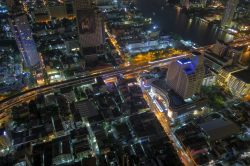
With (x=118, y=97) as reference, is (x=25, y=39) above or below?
above

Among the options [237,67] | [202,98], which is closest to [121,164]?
[202,98]

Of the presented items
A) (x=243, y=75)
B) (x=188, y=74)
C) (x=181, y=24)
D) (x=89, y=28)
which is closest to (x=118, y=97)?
(x=188, y=74)

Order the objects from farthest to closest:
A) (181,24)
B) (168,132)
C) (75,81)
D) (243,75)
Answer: (181,24) < (75,81) < (243,75) < (168,132)

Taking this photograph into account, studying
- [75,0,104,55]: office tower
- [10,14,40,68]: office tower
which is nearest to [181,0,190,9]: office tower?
[75,0,104,55]: office tower

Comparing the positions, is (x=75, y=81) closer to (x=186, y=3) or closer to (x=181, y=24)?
(x=181, y=24)

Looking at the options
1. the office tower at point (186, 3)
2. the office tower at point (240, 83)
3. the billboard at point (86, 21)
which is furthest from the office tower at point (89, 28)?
the office tower at point (186, 3)

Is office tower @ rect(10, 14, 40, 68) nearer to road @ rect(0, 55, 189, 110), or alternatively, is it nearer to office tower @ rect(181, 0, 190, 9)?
road @ rect(0, 55, 189, 110)

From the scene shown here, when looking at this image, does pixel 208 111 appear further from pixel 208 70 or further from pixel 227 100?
pixel 208 70
